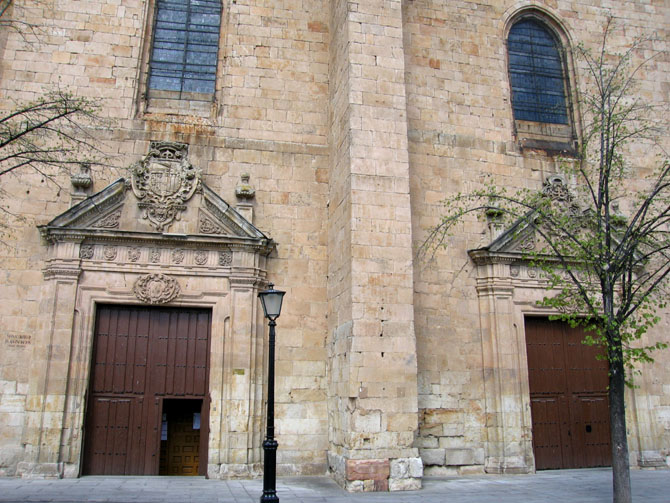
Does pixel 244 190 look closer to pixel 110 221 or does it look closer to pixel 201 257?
pixel 201 257

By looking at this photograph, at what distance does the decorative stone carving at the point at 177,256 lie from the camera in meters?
10.4

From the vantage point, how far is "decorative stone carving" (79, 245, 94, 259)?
10.1 meters

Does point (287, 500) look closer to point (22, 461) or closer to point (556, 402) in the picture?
point (22, 461)

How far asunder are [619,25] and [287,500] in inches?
484

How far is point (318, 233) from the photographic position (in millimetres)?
11273

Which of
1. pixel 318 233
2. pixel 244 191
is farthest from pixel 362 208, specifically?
pixel 244 191

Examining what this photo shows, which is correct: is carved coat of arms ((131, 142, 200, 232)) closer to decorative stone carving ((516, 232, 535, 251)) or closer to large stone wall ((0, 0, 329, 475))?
large stone wall ((0, 0, 329, 475))

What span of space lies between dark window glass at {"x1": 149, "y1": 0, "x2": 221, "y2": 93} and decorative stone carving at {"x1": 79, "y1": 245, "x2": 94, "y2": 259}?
3.53 meters

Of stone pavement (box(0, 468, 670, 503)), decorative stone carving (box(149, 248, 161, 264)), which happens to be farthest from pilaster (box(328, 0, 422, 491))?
decorative stone carving (box(149, 248, 161, 264))

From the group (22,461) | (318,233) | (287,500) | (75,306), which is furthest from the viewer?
A: (318,233)

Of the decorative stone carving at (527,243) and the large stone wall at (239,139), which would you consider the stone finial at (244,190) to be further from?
the decorative stone carving at (527,243)

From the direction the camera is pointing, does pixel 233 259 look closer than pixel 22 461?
No

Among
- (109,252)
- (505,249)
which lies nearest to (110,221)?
(109,252)

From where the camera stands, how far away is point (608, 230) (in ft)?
28.1
